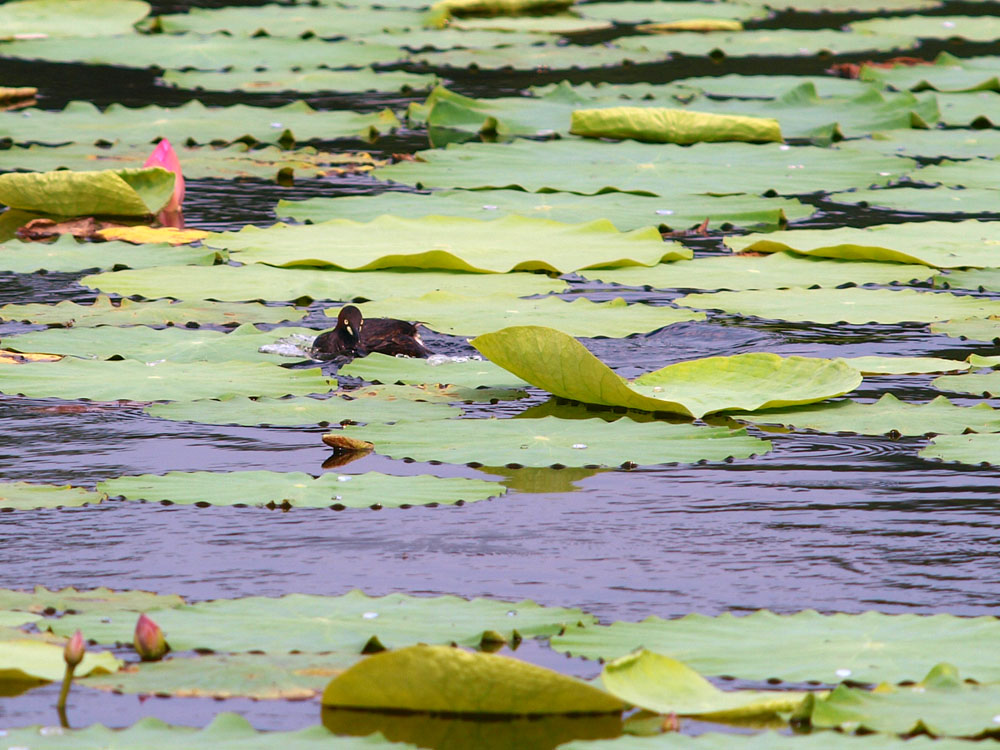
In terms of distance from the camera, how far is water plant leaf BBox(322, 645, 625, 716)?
75.0 inches

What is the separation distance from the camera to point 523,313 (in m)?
4.00

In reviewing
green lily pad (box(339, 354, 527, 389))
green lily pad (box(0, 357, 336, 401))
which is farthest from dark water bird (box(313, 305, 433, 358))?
green lily pad (box(0, 357, 336, 401))

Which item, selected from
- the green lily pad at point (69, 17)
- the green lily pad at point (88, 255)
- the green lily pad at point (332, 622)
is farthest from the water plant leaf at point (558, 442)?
the green lily pad at point (69, 17)

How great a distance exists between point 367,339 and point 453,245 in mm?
1071

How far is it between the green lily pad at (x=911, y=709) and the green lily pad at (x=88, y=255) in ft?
10.0

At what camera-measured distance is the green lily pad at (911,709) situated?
1.80 meters

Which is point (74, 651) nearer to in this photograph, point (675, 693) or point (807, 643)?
point (675, 693)

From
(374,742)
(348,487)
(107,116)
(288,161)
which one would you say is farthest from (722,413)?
(107,116)

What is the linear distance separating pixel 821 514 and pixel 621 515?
35 cm

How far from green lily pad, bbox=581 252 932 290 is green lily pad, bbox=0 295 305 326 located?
3.24 feet

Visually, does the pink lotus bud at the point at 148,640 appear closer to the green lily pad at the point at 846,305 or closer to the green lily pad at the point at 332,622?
the green lily pad at the point at 332,622

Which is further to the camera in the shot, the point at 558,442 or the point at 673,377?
the point at 673,377

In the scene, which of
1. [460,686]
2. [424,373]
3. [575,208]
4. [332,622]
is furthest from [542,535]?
[575,208]

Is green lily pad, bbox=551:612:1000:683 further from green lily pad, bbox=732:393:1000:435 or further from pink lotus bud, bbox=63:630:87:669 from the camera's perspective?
green lily pad, bbox=732:393:1000:435
